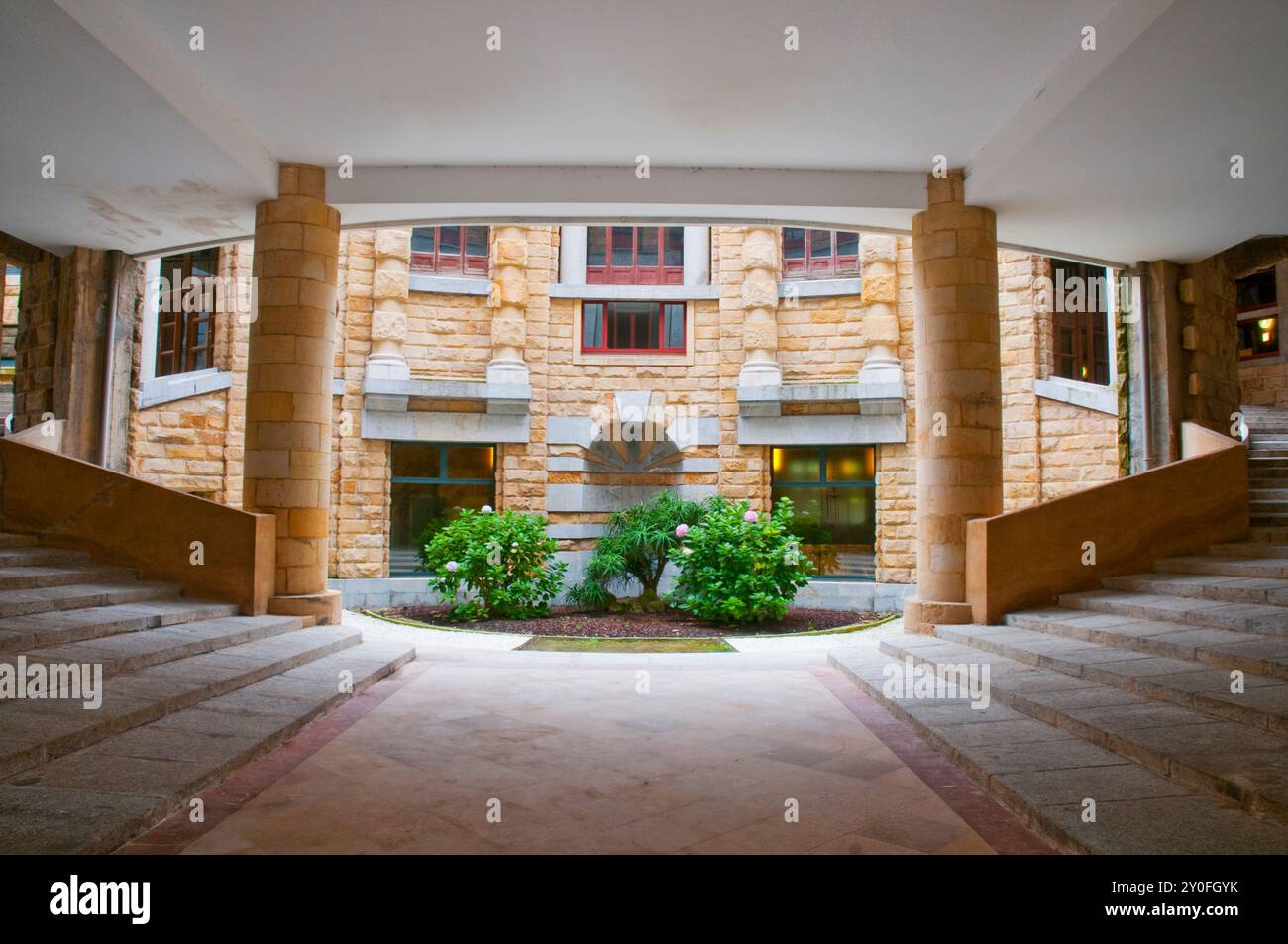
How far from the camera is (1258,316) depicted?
17438mm


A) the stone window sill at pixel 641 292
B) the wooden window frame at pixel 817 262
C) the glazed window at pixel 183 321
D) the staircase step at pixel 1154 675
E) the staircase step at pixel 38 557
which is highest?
the wooden window frame at pixel 817 262

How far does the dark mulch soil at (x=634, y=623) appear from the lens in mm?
10148

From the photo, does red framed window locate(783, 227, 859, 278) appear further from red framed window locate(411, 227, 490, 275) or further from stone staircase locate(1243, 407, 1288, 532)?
stone staircase locate(1243, 407, 1288, 532)

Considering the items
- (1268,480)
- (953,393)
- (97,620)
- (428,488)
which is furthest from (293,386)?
(1268,480)

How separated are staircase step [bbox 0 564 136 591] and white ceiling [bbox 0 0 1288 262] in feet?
12.5

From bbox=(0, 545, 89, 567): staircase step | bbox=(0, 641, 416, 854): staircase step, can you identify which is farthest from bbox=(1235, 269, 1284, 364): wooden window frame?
bbox=(0, 545, 89, 567): staircase step

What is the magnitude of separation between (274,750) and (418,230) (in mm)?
10350

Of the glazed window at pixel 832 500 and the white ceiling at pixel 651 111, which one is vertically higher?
the white ceiling at pixel 651 111

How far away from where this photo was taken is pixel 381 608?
40.1ft

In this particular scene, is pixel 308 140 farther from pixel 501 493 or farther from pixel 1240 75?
pixel 1240 75

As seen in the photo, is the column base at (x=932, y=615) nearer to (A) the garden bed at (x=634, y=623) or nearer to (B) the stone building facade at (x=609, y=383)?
(A) the garden bed at (x=634, y=623)

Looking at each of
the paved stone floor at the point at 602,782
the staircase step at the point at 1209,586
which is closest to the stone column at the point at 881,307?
the staircase step at the point at 1209,586

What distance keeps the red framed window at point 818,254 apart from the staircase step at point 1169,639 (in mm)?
7250
